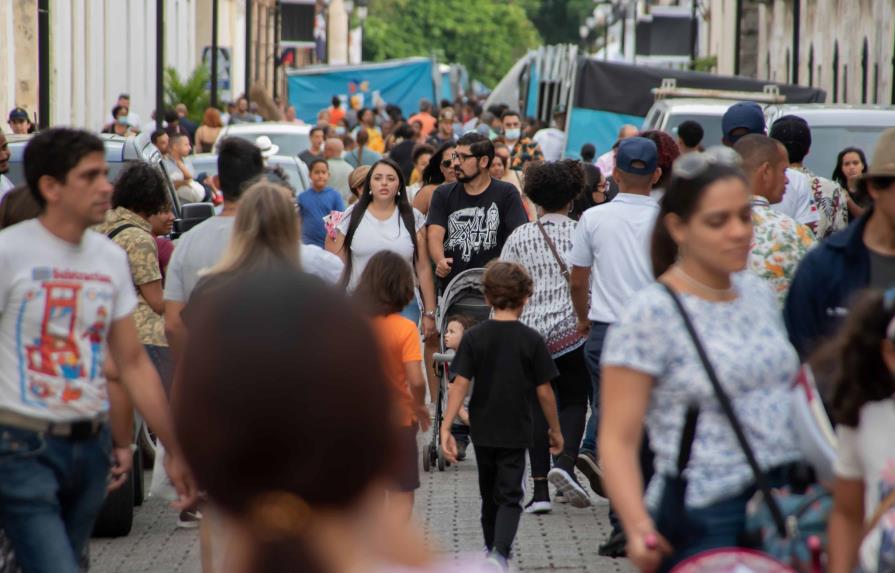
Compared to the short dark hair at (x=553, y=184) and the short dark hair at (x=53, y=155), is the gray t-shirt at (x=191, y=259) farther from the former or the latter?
the short dark hair at (x=553, y=184)

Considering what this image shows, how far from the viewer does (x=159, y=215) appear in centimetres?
854

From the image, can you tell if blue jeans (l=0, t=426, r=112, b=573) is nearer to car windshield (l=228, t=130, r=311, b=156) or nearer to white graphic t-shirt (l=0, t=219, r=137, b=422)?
white graphic t-shirt (l=0, t=219, r=137, b=422)

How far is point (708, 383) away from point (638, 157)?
3679mm

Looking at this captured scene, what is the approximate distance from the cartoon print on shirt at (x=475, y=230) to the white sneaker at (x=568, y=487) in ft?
6.33

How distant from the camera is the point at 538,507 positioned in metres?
9.04

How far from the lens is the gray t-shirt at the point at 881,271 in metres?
4.97

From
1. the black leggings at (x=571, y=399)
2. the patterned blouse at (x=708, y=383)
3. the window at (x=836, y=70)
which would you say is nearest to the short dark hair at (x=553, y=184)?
the black leggings at (x=571, y=399)

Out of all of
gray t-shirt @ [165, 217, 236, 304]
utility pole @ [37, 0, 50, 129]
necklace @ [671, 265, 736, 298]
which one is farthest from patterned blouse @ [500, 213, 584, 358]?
utility pole @ [37, 0, 50, 129]

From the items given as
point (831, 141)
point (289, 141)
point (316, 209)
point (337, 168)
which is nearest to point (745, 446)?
point (831, 141)

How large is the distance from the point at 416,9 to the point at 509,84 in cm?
5969

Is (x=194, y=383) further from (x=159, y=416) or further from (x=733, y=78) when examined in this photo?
(x=733, y=78)

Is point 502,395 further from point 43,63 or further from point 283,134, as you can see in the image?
point 283,134

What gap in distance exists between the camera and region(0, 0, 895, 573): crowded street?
1828 mm

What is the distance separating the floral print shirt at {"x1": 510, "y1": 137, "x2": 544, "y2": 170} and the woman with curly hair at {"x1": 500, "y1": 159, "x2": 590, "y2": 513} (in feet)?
30.4
